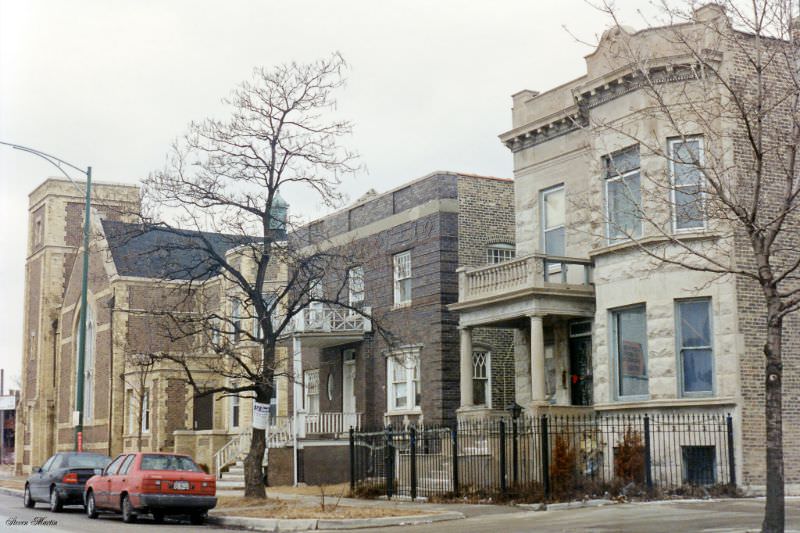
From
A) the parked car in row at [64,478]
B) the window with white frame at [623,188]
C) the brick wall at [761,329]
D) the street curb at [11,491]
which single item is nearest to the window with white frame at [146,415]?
the street curb at [11,491]

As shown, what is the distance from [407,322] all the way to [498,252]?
3.54 meters

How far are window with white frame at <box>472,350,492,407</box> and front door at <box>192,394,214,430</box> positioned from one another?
57.2ft

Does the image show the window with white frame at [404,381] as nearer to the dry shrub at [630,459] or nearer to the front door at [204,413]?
the dry shrub at [630,459]

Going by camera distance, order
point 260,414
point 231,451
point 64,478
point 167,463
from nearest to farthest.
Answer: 1. point 167,463
2. point 260,414
3. point 64,478
4. point 231,451

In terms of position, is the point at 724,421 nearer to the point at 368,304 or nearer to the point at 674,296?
the point at 674,296

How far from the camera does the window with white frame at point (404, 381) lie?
109ft

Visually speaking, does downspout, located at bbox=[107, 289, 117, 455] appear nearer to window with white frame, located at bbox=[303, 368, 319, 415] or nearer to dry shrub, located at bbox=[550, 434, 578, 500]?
window with white frame, located at bbox=[303, 368, 319, 415]

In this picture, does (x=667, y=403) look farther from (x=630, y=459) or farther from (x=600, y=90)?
(x=600, y=90)

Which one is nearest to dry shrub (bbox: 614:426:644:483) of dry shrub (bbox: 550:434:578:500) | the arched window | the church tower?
dry shrub (bbox: 550:434:578:500)

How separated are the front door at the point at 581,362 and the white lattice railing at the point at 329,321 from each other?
8662 mm

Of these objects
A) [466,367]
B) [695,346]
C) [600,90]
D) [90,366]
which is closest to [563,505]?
[695,346]

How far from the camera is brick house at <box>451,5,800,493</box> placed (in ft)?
74.7

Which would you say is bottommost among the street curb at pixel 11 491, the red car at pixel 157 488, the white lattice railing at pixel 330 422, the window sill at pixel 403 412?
the street curb at pixel 11 491

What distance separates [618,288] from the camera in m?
25.0
